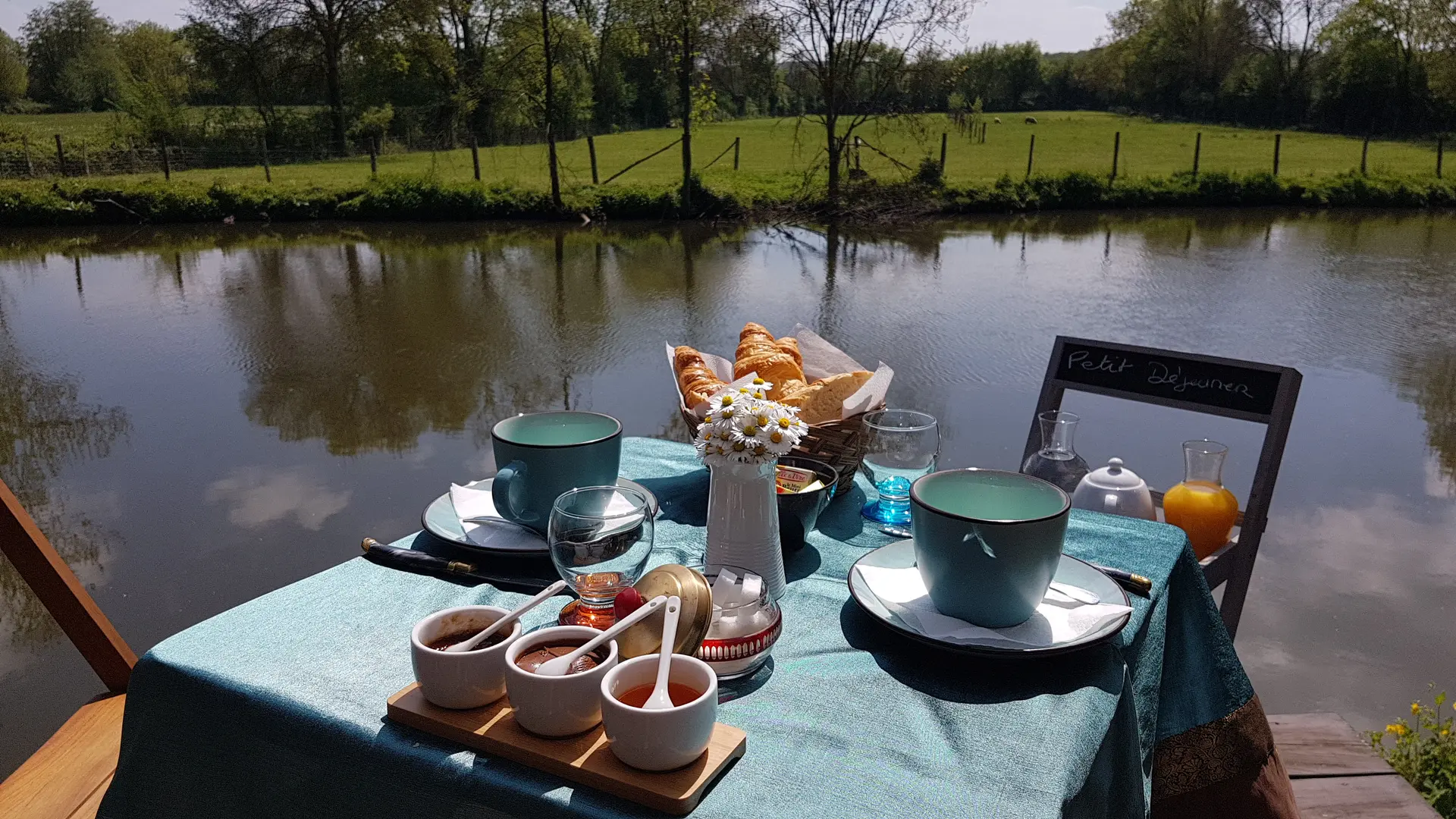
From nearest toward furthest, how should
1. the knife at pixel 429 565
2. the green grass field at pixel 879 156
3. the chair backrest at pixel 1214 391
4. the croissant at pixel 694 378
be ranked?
1. the knife at pixel 429 565
2. the croissant at pixel 694 378
3. the chair backrest at pixel 1214 391
4. the green grass field at pixel 879 156

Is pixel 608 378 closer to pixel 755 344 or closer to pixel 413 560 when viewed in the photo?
pixel 755 344

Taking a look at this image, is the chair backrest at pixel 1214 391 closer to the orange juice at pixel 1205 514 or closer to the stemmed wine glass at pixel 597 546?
the orange juice at pixel 1205 514

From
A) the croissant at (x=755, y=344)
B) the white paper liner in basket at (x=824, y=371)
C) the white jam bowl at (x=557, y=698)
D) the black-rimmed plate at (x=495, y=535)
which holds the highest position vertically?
the croissant at (x=755, y=344)

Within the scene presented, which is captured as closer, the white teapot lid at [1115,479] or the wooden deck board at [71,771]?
the wooden deck board at [71,771]

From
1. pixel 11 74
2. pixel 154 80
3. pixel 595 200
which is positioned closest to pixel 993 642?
pixel 595 200

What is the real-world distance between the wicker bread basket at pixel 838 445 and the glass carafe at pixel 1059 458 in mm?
465

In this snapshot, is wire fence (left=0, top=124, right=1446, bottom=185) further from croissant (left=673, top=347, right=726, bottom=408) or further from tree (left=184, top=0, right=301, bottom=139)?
croissant (left=673, top=347, right=726, bottom=408)

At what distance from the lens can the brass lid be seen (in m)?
0.99

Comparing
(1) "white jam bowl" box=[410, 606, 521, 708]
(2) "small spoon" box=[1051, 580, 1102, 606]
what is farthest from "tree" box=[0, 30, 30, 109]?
(2) "small spoon" box=[1051, 580, 1102, 606]

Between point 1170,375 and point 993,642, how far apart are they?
4.32 ft

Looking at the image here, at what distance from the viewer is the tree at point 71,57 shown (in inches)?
1500

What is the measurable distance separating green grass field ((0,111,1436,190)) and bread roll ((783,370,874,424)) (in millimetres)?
13480

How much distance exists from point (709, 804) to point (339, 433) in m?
4.97

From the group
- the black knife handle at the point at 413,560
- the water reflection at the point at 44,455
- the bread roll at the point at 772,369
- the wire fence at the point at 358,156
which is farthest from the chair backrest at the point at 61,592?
the wire fence at the point at 358,156
